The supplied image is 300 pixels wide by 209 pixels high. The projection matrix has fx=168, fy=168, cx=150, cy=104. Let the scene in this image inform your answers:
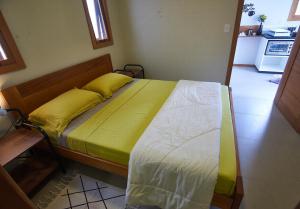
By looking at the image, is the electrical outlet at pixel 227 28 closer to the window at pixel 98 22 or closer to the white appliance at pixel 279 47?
the window at pixel 98 22

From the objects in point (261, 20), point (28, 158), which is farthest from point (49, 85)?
point (261, 20)

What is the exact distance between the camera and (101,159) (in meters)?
1.51

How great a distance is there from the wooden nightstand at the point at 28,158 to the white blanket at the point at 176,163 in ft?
Answer: 3.11

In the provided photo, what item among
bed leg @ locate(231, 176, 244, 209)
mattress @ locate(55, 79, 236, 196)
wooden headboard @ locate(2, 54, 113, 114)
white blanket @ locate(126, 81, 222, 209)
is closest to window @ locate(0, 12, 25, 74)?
wooden headboard @ locate(2, 54, 113, 114)

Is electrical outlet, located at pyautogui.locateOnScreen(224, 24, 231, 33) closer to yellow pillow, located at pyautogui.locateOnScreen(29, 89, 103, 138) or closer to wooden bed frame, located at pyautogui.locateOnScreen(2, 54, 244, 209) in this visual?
wooden bed frame, located at pyautogui.locateOnScreen(2, 54, 244, 209)

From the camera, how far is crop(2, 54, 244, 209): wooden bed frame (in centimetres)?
114

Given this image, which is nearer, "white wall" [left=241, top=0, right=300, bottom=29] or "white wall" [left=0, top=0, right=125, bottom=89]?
"white wall" [left=0, top=0, right=125, bottom=89]

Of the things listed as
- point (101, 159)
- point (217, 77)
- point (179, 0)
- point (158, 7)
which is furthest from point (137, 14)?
point (101, 159)

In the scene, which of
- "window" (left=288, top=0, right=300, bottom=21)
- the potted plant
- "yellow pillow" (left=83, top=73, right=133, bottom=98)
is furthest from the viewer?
the potted plant

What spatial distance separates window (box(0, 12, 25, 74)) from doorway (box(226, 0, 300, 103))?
364 centimetres

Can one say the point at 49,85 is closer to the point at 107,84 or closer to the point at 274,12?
the point at 107,84

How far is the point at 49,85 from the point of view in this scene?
6.51ft

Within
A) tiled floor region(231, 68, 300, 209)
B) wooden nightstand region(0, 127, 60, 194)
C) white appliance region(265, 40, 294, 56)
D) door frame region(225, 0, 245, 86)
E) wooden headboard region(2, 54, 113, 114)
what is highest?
door frame region(225, 0, 245, 86)

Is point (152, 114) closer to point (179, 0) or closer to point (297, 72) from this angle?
point (179, 0)
